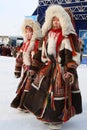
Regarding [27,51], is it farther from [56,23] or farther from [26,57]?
[56,23]

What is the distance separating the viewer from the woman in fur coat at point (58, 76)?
328cm

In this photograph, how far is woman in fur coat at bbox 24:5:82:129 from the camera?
3277 mm

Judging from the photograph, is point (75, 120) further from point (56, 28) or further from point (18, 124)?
point (56, 28)

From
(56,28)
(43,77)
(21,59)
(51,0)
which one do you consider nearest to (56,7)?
(56,28)

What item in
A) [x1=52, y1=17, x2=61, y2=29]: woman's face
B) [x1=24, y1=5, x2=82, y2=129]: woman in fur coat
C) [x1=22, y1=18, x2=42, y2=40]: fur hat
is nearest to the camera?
[x1=24, y1=5, x2=82, y2=129]: woman in fur coat

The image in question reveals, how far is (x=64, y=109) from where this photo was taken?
3.29m

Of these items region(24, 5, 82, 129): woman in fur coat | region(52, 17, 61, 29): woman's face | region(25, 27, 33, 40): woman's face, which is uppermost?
region(52, 17, 61, 29): woman's face

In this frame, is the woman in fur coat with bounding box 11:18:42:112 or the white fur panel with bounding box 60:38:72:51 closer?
the white fur panel with bounding box 60:38:72:51

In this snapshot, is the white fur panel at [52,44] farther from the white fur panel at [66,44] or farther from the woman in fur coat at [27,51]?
the woman in fur coat at [27,51]

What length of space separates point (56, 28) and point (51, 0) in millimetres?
13446

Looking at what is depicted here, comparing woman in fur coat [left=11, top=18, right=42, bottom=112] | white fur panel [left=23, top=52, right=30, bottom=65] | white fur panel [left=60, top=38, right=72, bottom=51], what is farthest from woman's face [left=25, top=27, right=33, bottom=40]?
white fur panel [left=60, top=38, right=72, bottom=51]

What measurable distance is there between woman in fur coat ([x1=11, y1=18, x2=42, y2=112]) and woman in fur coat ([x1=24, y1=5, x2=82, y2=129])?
0.48 m

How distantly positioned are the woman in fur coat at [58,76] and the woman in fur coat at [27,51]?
48 centimetres

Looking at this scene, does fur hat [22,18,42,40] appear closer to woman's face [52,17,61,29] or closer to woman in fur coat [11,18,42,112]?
woman in fur coat [11,18,42,112]
